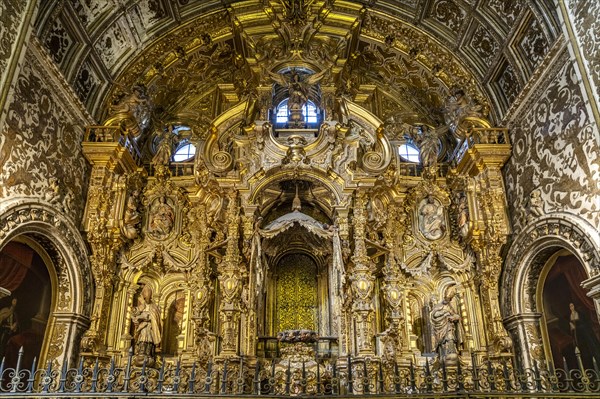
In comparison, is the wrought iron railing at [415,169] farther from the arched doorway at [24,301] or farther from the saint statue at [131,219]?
the arched doorway at [24,301]

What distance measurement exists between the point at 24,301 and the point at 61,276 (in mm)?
989

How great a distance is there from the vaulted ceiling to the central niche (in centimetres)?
516

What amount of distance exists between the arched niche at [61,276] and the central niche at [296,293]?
478 cm

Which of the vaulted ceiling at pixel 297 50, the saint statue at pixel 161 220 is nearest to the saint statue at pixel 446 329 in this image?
the vaulted ceiling at pixel 297 50

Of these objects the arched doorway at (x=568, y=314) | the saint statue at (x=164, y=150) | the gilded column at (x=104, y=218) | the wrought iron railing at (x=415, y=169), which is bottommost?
the arched doorway at (x=568, y=314)

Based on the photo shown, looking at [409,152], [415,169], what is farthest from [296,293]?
[409,152]

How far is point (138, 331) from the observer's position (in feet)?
38.6

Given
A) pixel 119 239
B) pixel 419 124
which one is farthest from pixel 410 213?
pixel 119 239

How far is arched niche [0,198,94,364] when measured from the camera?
9.94 metres

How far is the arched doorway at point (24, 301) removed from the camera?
9406 millimetres

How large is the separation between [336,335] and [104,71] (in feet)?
29.6

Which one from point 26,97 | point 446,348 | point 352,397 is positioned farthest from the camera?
point 446,348

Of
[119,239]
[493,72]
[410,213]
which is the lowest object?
[119,239]

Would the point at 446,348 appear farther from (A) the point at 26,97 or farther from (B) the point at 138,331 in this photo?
(A) the point at 26,97
